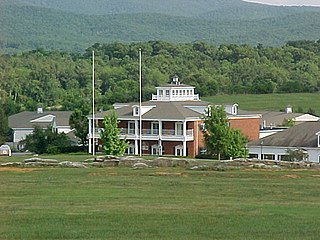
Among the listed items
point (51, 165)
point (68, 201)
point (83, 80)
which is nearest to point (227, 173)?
point (51, 165)

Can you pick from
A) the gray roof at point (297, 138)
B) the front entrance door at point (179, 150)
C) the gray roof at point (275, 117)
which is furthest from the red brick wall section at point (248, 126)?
the gray roof at point (275, 117)

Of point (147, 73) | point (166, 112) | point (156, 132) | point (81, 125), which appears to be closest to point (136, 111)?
point (166, 112)

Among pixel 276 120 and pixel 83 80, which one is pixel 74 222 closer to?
pixel 276 120

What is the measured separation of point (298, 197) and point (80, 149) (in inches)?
1975

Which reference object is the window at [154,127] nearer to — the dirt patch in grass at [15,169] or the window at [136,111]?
the window at [136,111]

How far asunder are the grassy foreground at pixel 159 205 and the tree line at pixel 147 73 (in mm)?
81135

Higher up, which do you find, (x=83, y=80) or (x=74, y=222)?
(x=83, y=80)

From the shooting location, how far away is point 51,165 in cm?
4750

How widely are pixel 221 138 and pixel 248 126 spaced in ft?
60.1

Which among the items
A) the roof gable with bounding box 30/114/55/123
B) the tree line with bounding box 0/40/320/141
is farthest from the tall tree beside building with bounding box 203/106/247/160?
the tree line with bounding box 0/40/320/141

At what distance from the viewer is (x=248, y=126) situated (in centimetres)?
8644

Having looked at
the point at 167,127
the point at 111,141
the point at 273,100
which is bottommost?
the point at 111,141

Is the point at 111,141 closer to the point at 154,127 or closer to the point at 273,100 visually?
the point at 154,127

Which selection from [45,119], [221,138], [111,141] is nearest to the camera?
[221,138]
